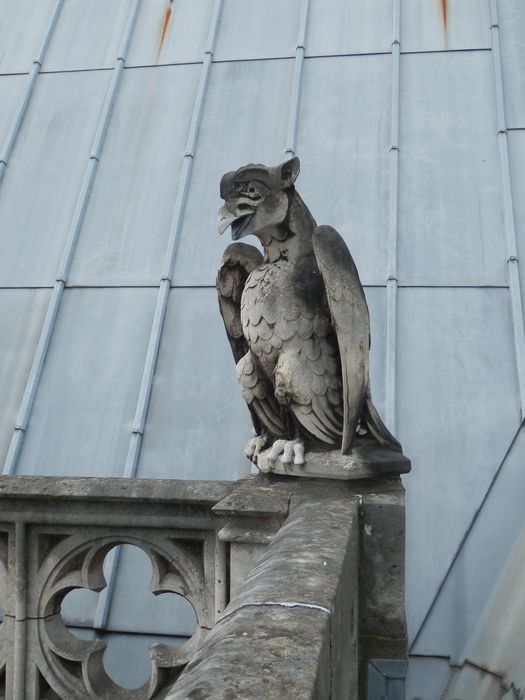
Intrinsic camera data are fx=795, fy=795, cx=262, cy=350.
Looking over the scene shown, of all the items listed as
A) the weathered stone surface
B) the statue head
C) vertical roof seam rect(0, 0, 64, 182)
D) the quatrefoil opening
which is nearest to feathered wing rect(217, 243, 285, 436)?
the statue head

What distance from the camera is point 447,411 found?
5.11 m

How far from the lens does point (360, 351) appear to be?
2.91 m

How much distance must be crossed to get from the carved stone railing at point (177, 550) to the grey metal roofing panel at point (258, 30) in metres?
5.45

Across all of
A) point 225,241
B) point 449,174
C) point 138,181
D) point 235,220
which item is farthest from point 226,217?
point 138,181

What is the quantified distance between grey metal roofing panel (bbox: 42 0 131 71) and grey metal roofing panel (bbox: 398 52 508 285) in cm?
289

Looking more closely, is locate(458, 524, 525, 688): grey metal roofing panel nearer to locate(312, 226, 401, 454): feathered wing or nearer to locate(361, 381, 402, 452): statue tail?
locate(361, 381, 402, 452): statue tail

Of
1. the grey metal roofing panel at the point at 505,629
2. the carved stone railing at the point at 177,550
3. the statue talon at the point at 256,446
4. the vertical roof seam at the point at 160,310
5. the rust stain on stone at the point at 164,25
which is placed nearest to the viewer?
the carved stone railing at the point at 177,550

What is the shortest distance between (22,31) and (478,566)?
22.6ft

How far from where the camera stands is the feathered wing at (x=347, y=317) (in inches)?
113

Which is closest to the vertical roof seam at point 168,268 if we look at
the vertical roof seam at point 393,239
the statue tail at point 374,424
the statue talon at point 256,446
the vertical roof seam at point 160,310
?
the vertical roof seam at point 160,310

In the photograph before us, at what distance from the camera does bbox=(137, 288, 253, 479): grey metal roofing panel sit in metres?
5.12

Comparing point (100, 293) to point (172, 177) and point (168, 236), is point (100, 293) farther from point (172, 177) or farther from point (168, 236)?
point (172, 177)

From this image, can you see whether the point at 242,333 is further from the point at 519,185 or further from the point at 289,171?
the point at 519,185

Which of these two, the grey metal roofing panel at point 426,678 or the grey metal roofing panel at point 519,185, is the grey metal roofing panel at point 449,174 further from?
the grey metal roofing panel at point 426,678
